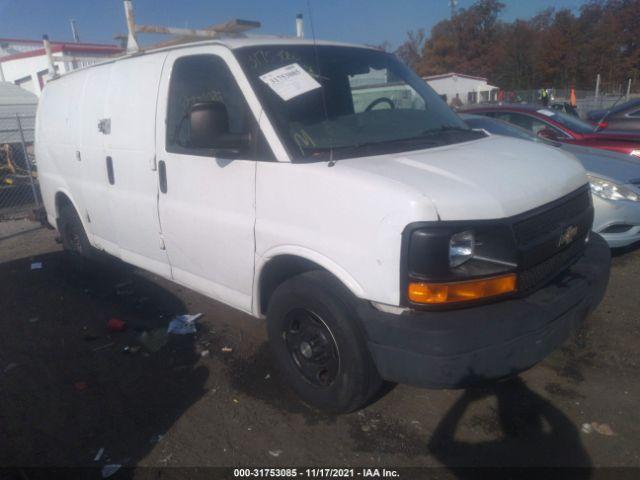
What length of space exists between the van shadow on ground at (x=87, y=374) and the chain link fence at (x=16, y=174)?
509 cm

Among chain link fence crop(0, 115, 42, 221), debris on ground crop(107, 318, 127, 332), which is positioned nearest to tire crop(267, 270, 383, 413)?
debris on ground crop(107, 318, 127, 332)

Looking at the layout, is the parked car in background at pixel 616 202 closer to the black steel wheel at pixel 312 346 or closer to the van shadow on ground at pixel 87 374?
the black steel wheel at pixel 312 346

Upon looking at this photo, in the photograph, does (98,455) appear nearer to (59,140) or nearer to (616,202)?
(59,140)

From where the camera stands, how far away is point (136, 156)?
13.0 ft

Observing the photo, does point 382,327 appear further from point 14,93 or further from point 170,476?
point 14,93

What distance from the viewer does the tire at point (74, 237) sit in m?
5.35

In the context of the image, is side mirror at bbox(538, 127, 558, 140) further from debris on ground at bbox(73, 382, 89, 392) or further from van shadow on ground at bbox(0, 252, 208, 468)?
debris on ground at bbox(73, 382, 89, 392)

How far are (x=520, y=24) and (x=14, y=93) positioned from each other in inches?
2185

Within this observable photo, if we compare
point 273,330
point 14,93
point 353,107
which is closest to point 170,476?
point 273,330

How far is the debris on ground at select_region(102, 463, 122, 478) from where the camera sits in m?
2.72

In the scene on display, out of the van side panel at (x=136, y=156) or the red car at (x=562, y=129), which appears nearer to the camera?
the van side panel at (x=136, y=156)

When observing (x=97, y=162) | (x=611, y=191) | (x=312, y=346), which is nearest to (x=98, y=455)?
(x=312, y=346)

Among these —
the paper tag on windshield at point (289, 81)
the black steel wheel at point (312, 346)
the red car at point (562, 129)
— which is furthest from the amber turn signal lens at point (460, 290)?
the red car at point (562, 129)

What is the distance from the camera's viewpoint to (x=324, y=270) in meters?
2.87
